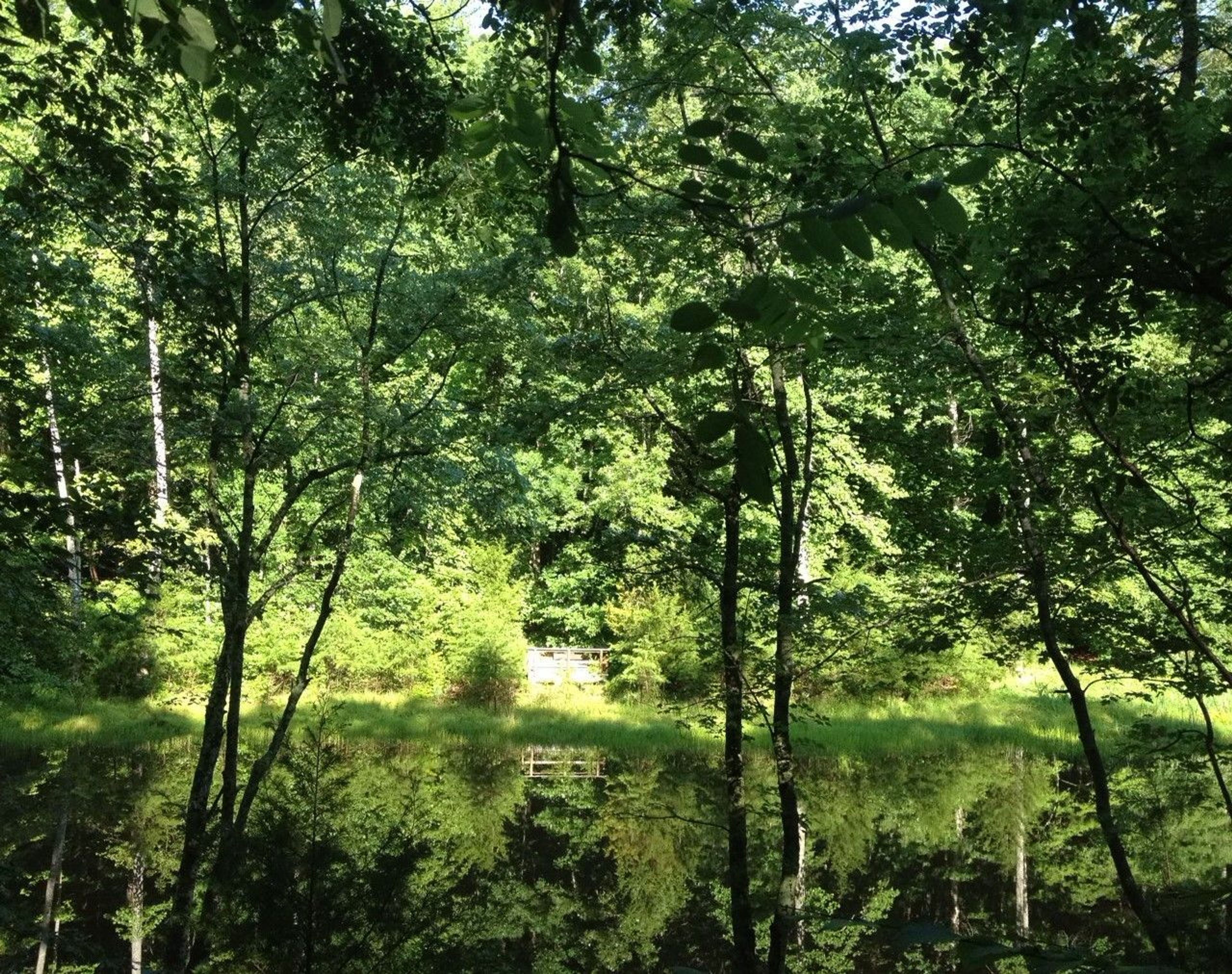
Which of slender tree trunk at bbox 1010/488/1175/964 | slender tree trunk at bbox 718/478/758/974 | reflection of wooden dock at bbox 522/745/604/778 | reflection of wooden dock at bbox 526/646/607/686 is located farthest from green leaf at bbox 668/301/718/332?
reflection of wooden dock at bbox 526/646/607/686

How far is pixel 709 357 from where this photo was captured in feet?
3.29

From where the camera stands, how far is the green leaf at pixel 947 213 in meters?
0.96

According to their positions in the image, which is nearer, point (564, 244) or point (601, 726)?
point (564, 244)

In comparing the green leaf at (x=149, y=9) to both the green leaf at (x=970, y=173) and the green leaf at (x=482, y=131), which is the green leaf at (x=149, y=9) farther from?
the green leaf at (x=970, y=173)

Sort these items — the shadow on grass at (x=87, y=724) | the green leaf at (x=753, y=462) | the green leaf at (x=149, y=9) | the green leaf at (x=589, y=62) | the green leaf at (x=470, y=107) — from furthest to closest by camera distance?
the shadow on grass at (x=87, y=724) < the green leaf at (x=470, y=107) < the green leaf at (x=589, y=62) < the green leaf at (x=149, y=9) < the green leaf at (x=753, y=462)

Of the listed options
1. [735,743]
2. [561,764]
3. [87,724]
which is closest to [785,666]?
[735,743]

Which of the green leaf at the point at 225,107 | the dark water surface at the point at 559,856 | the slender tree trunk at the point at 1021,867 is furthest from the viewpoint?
the slender tree trunk at the point at 1021,867

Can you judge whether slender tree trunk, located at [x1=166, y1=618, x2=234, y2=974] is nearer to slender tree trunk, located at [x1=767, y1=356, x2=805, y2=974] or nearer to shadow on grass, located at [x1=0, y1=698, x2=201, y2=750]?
slender tree trunk, located at [x1=767, y1=356, x2=805, y2=974]

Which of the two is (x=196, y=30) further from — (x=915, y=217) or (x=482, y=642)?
(x=482, y=642)

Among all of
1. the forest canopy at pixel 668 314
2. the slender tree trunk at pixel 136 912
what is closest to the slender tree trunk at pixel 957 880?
the forest canopy at pixel 668 314

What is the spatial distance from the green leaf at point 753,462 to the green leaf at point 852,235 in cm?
20

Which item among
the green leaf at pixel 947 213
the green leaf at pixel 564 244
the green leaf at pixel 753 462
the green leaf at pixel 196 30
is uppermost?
the green leaf at pixel 196 30

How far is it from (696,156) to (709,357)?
0.25m

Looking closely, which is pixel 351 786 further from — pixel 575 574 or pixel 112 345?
pixel 575 574
